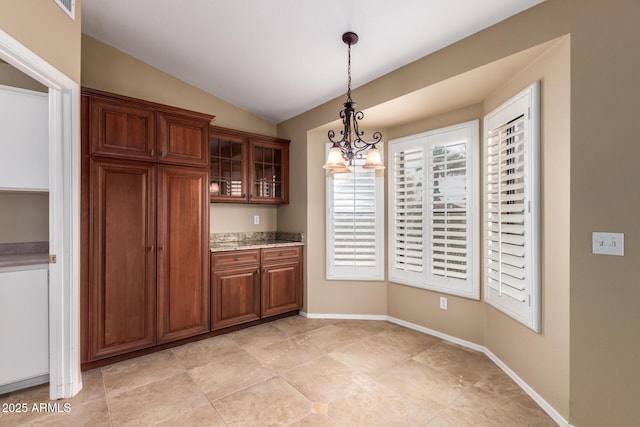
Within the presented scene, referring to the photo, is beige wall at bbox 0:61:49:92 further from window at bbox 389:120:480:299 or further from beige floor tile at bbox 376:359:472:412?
beige floor tile at bbox 376:359:472:412

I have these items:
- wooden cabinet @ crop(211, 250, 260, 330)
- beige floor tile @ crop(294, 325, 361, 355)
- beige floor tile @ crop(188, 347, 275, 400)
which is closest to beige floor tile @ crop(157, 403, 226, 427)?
Answer: beige floor tile @ crop(188, 347, 275, 400)

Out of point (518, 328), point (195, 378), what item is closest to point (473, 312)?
point (518, 328)

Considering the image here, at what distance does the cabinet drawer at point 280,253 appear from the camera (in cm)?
362

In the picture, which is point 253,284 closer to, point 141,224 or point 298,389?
point 141,224

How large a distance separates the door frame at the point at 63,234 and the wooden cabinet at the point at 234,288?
1.23 meters

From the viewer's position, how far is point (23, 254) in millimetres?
2521

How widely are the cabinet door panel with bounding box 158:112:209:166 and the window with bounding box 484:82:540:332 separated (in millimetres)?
2811

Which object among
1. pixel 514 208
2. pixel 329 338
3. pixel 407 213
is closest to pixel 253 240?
pixel 329 338

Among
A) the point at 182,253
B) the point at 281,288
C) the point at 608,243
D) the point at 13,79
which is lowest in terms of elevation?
the point at 281,288

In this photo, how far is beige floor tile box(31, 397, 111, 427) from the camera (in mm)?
1868

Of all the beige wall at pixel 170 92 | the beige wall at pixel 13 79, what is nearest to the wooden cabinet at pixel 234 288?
the beige wall at pixel 170 92

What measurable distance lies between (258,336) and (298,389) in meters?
1.14

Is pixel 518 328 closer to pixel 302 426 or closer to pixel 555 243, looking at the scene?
pixel 555 243

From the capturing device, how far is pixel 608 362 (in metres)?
1.68
